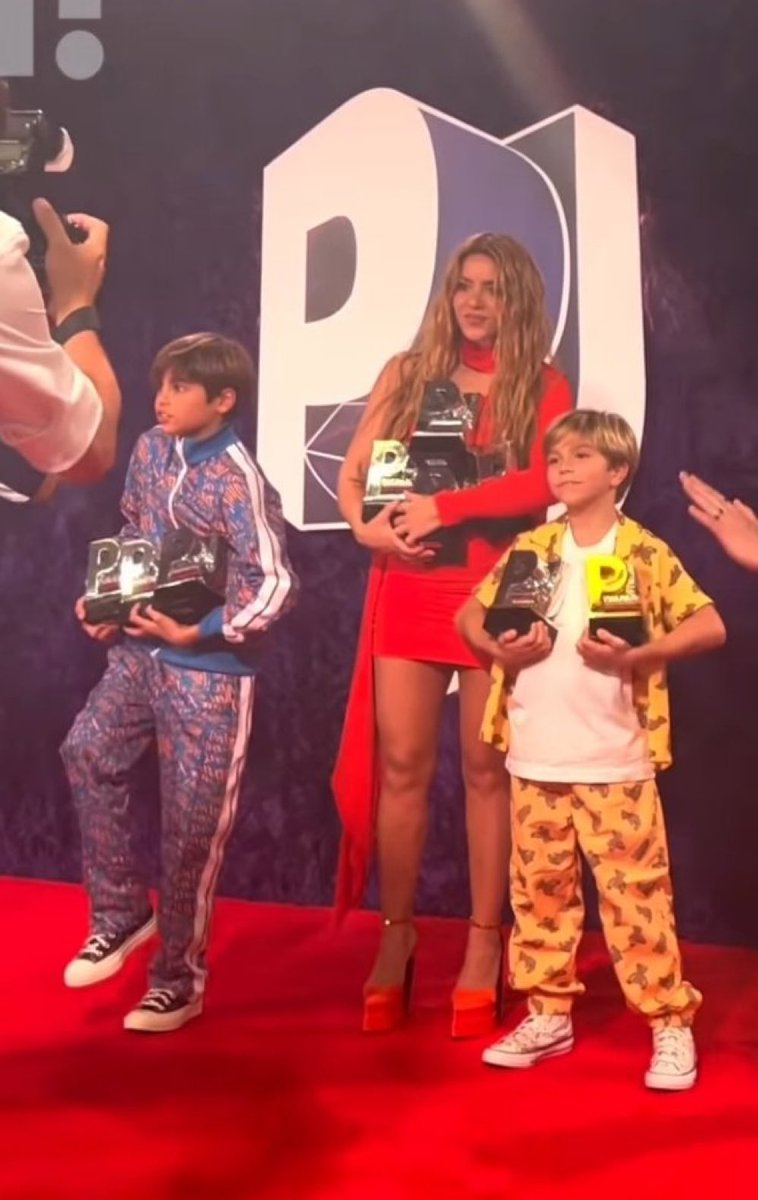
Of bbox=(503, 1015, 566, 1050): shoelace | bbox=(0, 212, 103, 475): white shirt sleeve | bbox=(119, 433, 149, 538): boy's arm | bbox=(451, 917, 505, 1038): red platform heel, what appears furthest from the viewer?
bbox=(119, 433, 149, 538): boy's arm

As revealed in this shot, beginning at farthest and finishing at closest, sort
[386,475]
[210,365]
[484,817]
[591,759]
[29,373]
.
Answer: [210,365] → [386,475] → [484,817] → [591,759] → [29,373]

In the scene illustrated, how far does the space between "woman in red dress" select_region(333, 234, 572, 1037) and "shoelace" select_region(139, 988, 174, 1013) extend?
1.06 feet

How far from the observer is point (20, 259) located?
59.7 inches

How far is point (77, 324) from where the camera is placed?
7.74 feet

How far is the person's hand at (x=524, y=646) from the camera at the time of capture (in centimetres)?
191

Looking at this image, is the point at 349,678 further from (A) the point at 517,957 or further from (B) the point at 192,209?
(B) the point at 192,209

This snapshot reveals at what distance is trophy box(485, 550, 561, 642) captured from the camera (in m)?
1.93

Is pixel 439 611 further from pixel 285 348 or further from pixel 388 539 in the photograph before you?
pixel 285 348

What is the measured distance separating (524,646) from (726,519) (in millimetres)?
464

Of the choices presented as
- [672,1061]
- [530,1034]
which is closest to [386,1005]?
[530,1034]

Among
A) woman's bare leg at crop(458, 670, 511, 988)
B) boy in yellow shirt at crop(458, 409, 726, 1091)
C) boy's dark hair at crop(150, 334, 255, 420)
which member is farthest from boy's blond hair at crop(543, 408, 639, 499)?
boy's dark hair at crop(150, 334, 255, 420)

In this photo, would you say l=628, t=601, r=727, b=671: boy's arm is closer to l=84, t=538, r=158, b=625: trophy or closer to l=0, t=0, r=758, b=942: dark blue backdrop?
l=0, t=0, r=758, b=942: dark blue backdrop

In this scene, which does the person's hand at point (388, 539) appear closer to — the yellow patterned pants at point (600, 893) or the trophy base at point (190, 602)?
the trophy base at point (190, 602)

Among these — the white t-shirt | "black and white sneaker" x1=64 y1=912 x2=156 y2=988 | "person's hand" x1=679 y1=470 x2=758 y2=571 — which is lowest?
"black and white sneaker" x1=64 y1=912 x2=156 y2=988
